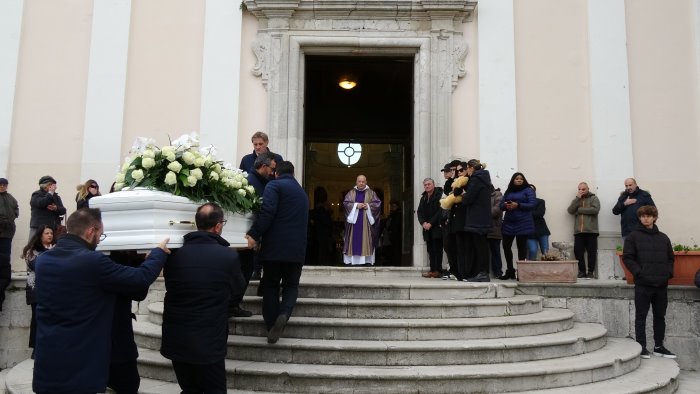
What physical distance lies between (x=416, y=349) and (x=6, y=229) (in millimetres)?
6201

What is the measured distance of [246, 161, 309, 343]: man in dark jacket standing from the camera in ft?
16.0

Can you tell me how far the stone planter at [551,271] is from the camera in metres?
7.21

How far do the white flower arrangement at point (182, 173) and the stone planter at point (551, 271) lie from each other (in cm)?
424

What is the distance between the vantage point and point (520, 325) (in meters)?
5.71

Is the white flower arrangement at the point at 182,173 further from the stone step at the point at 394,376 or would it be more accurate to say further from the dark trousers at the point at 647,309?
the dark trousers at the point at 647,309

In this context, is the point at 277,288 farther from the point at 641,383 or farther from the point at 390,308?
the point at 641,383

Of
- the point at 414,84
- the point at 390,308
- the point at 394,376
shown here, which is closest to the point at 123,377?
the point at 394,376

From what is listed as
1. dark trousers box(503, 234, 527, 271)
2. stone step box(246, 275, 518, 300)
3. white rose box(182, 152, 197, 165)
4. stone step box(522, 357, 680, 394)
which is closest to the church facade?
dark trousers box(503, 234, 527, 271)

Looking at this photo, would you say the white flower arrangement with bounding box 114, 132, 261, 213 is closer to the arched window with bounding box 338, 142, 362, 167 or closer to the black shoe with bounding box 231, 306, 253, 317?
the black shoe with bounding box 231, 306, 253, 317

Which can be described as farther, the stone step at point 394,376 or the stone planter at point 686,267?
the stone planter at point 686,267

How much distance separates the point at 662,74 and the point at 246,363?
7989 millimetres

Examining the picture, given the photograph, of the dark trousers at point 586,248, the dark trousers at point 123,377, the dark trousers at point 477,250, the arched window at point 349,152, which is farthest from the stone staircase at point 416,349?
the arched window at point 349,152

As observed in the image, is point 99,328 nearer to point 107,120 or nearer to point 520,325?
point 520,325

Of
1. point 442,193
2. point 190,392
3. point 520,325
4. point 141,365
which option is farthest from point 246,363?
point 442,193
